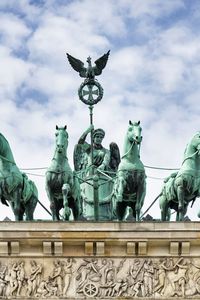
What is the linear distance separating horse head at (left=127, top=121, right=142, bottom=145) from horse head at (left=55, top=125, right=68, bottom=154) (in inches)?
46.9

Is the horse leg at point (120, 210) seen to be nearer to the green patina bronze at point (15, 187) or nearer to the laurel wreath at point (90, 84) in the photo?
the green patina bronze at point (15, 187)

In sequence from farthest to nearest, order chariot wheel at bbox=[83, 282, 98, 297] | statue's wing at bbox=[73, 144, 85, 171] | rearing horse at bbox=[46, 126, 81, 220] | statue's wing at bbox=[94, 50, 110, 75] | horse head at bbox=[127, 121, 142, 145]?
1. statue's wing at bbox=[94, 50, 110, 75]
2. statue's wing at bbox=[73, 144, 85, 171]
3. rearing horse at bbox=[46, 126, 81, 220]
4. horse head at bbox=[127, 121, 142, 145]
5. chariot wheel at bbox=[83, 282, 98, 297]

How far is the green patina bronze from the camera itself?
27703 millimetres

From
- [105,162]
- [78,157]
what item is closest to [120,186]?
[105,162]

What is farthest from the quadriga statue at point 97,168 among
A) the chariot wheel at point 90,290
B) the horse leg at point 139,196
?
the chariot wheel at point 90,290

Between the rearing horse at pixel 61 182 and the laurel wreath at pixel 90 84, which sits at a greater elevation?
the laurel wreath at pixel 90 84

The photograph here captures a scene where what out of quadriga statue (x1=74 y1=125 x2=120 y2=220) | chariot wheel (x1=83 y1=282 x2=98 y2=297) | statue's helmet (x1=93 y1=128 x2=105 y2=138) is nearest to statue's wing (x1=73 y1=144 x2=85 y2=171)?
quadriga statue (x1=74 y1=125 x2=120 y2=220)

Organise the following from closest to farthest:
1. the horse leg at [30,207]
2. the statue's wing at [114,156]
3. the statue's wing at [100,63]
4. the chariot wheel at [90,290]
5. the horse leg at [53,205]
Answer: the chariot wheel at [90,290], the horse leg at [53,205], the horse leg at [30,207], the statue's wing at [114,156], the statue's wing at [100,63]

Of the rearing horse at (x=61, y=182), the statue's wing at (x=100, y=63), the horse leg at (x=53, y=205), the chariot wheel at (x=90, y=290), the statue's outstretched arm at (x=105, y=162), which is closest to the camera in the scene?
the chariot wheel at (x=90, y=290)

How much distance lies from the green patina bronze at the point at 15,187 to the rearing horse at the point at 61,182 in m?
0.40

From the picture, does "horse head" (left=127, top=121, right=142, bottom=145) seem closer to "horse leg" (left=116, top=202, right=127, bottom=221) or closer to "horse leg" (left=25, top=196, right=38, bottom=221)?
"horse leg" (left=116, top=202, right=127, bottom=221)

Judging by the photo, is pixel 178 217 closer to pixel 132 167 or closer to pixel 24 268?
pixel 132 167

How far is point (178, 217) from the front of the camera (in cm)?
2755

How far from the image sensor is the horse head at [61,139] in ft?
90.3
